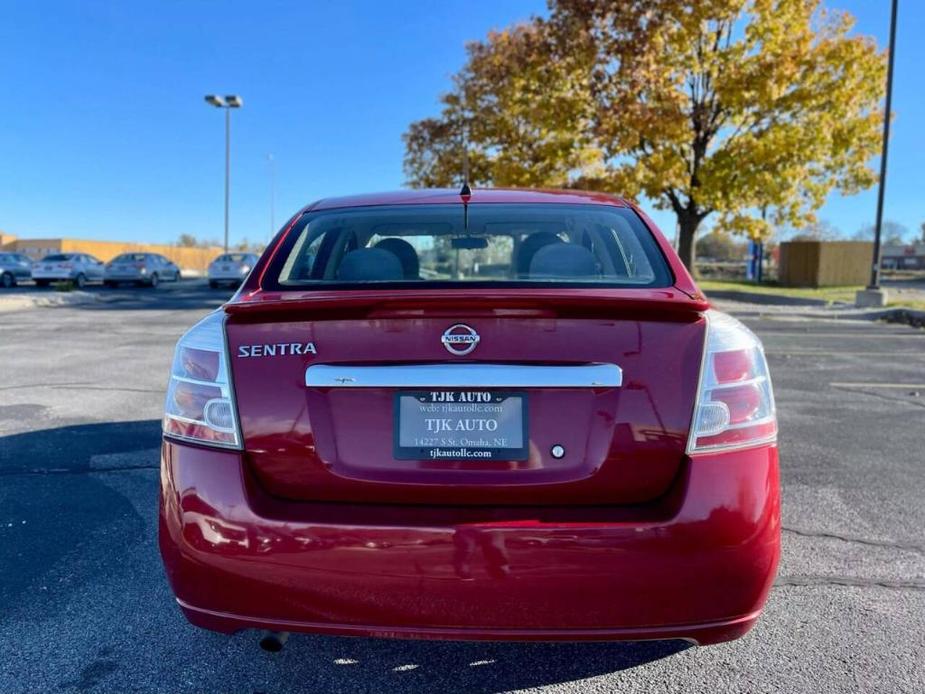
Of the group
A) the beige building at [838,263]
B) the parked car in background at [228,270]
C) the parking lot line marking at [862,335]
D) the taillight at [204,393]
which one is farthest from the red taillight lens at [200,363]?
the beige building at [838,263]

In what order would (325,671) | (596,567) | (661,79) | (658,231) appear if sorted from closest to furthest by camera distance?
(596,567), (325,671), (658,231), (661,79)

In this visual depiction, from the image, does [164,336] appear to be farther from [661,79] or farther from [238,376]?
[661,79]

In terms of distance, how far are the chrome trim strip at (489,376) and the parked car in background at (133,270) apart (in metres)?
32.0

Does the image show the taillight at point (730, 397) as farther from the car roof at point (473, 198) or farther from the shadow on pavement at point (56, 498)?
the shadow on pavement at point (56, 498)

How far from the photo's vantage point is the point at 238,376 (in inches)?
82.4

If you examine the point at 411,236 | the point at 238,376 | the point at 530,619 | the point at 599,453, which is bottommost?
the point at 530,619

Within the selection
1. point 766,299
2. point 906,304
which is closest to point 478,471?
point 906,304

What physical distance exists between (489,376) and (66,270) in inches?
1335

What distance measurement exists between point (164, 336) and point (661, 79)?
1544 centimetres

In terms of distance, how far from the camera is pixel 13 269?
99.7 ft

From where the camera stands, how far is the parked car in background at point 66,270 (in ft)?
99.3

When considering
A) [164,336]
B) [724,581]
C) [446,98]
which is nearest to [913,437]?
[724,581]

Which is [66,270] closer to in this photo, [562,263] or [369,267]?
[369,267]

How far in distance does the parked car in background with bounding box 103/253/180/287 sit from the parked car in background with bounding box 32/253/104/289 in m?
1.35
